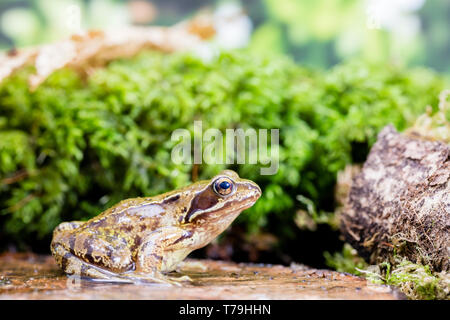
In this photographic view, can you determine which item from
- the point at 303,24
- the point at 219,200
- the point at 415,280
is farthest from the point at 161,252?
the point at 303,24

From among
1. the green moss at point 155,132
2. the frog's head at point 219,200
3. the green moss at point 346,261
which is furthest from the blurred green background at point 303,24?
the frog's head at point 219,200

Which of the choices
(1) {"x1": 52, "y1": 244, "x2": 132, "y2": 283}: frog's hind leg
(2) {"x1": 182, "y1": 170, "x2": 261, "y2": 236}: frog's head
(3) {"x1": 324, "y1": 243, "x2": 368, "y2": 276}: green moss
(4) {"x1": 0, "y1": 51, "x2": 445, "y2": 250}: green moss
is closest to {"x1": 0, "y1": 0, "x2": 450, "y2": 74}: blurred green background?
(4) {"x1": 0, "y1": 51, "x2": 445, "y2": 250}: green moss

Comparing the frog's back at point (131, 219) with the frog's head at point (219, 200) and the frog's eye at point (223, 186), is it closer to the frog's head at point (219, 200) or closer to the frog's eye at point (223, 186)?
the frog's head at point (219, 200)

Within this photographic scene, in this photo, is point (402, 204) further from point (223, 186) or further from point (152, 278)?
point (152, 278)

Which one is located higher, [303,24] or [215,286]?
[303,24]

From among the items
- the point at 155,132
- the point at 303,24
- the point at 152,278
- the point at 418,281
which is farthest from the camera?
the point at 303,24

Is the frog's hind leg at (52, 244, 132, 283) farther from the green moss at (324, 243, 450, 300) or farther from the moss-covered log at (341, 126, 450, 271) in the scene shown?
the moss-covered log at (341, 126, 450, 271)

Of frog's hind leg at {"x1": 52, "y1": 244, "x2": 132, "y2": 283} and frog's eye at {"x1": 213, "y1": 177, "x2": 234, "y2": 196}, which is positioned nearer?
frog's hind leg at {"x1": 52, "y1": 244, "x2": 132, "y2": 283}
